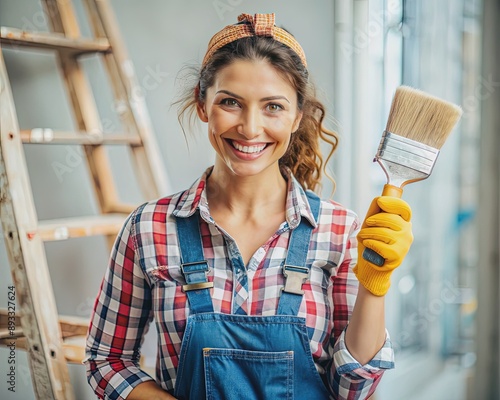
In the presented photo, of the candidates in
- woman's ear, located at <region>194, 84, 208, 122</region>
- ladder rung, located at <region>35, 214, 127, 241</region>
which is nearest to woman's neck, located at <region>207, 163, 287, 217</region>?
woman's ear, located at <region>194, 84, 208, 122</region>

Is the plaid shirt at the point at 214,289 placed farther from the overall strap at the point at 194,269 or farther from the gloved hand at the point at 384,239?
the gloved hand at the point at 384,239

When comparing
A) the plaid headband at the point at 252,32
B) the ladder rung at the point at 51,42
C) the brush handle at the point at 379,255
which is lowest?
the brush handle at the point at 379,255

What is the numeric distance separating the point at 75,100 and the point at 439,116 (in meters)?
1.06

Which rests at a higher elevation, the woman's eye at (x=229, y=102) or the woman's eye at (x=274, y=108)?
the woman's eye at (x=229, y=102)

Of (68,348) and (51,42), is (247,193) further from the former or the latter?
(51,42)

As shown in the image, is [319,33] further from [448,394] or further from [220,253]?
[448,394]

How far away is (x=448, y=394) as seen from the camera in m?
2.25

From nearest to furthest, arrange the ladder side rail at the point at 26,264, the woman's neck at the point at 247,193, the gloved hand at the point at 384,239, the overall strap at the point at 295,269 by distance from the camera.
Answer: the gloved hand at the point at 384,239 → the overall strap at the point at 295,269 → the woman's neck at the point at 247,193 → the ladder side rail at the point at 26,264

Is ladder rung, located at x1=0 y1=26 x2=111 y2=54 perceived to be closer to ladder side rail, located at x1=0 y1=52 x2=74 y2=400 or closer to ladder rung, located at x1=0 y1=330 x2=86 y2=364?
ladder side rail, located at x1=0 y1=52 x2=74 y2=400

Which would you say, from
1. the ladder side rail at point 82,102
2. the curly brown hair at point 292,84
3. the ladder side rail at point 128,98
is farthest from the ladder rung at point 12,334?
the curly brown hair at point 292,84

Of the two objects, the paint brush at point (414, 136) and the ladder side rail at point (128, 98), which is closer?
the paint brush at point (414, 136)

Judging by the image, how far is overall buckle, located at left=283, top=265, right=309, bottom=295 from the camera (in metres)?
1.08

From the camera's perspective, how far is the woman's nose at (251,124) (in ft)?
3.48

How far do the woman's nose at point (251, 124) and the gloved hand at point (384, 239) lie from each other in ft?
0.81
